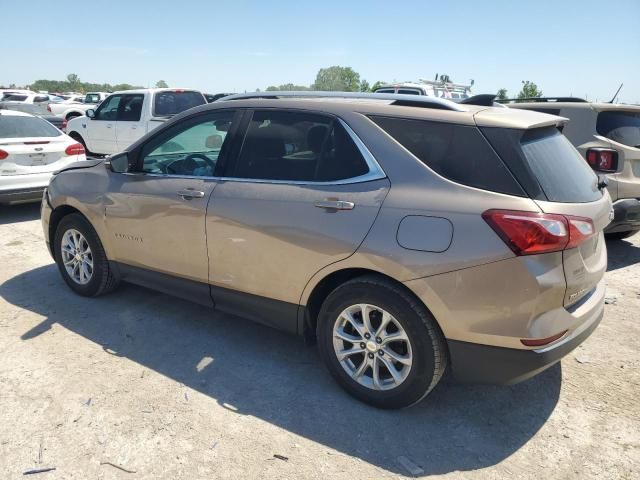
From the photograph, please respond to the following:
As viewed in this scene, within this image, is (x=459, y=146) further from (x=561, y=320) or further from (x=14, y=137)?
(x=14, y=137)

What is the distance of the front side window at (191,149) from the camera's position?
3547mm

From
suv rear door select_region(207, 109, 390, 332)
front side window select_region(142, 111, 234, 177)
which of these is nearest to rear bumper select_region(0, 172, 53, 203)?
front side window select_region(142, 111, 234, 177)

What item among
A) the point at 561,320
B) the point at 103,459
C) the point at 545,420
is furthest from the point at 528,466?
the point at 103,459

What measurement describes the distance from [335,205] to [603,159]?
410 cm

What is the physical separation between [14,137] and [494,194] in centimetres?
723

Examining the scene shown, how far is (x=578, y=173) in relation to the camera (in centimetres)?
287

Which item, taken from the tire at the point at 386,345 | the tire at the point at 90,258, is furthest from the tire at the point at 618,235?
the tire at the point at 90,258

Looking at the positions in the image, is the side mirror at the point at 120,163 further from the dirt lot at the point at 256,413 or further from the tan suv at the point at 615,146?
the tan suv at the point at 615,146

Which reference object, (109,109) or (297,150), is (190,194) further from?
(109,109)

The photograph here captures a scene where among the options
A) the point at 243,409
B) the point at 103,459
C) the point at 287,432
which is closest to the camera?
the point at 103,459

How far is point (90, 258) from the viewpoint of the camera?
4.30m

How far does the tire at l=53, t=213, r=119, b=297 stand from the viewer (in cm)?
422

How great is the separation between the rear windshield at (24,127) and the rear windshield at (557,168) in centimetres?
731

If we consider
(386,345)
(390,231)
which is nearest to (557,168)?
(390,231)
